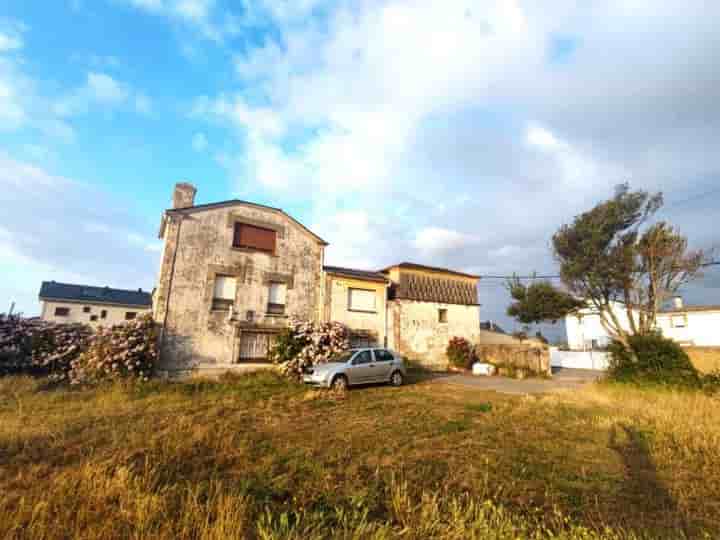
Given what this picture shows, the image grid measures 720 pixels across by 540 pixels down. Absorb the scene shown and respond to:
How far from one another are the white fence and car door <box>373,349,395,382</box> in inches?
799

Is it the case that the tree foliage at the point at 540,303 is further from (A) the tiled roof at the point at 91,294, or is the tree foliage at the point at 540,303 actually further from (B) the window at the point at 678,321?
(A) the tiled roof at the point at 91,294

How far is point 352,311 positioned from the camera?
642 inches

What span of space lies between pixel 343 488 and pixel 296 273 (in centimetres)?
1223

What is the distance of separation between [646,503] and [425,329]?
15.1m

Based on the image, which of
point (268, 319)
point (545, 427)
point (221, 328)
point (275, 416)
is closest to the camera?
point (545, 427)

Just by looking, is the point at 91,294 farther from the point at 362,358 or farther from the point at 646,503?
the point at 646,503

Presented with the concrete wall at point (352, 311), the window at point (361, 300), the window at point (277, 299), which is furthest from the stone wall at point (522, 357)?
the window at point (277, 299)

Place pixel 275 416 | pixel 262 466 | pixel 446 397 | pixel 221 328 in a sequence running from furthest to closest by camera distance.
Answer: pixel 221 328 < pixel 446 397 < pixel 275 416 < pixel 262 466

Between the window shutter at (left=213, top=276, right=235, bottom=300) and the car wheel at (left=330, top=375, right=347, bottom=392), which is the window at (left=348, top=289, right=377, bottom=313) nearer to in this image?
the car wheel at (left=330, top=375, right=347, bottom=392)

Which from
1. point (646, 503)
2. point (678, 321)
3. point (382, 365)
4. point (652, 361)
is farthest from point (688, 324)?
point (646, 503)

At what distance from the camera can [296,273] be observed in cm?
1531

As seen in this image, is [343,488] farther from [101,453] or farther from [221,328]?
[221,328]

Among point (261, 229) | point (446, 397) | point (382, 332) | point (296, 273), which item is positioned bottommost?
point (446, 397)

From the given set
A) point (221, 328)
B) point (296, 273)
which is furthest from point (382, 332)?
point (221, 328)
